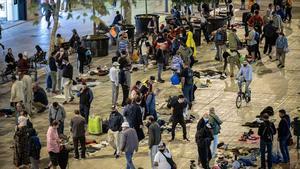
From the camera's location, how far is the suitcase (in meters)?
19.9

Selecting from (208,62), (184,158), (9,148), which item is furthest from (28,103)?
(208,62)

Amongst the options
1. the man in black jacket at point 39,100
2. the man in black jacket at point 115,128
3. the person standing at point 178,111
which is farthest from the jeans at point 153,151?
the man in black jacket at point 39,100

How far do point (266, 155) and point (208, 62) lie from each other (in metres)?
12.2

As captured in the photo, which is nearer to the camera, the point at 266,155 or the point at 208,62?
the point at 266,155

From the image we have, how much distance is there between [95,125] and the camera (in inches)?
784

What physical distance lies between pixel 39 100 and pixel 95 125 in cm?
307

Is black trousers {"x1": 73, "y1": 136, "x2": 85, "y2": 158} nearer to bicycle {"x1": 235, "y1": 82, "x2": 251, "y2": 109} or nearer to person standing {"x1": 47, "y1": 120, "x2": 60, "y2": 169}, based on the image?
person standing {"x1": 47, "y1": 120, "x2": 60, "y2": 169}

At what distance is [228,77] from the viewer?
87.9ft

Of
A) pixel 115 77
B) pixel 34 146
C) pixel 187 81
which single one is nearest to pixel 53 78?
pixel 115 77

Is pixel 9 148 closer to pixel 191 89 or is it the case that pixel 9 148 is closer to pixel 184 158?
pixel 184 158

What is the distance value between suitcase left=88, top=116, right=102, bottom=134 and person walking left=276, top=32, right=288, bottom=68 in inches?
396

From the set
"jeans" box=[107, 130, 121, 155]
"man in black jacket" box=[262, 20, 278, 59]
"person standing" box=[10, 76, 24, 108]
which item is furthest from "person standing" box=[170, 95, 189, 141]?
"man in black jacket" box=[262, 20, 278, 59]

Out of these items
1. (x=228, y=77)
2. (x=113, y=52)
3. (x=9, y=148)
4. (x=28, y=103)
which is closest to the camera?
(x=9, y=148)

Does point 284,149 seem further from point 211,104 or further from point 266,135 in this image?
point 211,104
